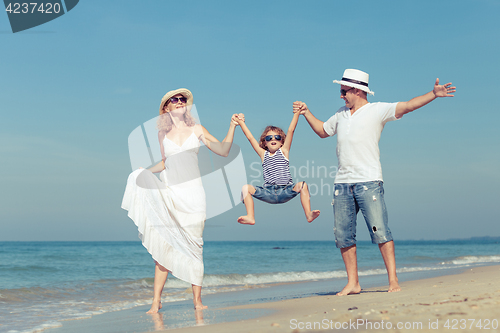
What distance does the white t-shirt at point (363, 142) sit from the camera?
488 cm

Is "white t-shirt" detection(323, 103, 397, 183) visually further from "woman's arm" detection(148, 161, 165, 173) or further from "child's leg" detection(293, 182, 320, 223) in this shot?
"woman's arm" detection(148, 161, 165, 173)

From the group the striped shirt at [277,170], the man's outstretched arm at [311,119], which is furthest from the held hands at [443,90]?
the striped shirt at [277,170]

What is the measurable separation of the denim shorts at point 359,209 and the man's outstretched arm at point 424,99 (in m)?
0.86

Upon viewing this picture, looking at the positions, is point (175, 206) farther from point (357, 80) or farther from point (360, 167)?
point (357, 80)

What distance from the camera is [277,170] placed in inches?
216

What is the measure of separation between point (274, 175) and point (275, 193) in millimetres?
246

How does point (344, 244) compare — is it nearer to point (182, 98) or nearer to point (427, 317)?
point (427, 317)

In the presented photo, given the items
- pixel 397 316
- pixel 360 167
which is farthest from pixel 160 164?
pixel 397 316

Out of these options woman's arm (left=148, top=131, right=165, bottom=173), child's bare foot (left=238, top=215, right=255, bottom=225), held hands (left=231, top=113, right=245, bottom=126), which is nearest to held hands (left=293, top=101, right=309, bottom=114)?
held hands (left=231, top=113, right=245, bottom=126)

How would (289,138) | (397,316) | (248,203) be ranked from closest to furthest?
(397,316)
(248,203)
(289,138)

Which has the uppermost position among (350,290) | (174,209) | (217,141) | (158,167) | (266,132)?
(266,132)

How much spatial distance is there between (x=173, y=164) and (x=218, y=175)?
3.10 feet

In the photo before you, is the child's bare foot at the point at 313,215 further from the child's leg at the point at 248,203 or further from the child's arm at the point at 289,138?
the child's arm at the point at 289,138

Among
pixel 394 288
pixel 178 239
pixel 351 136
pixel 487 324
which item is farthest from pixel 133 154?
pixel 487 324
